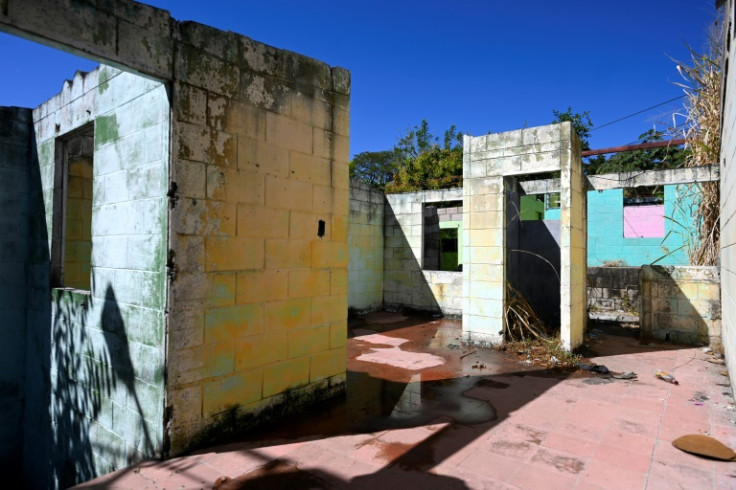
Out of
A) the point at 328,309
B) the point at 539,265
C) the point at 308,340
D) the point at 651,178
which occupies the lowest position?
the point at 308,340

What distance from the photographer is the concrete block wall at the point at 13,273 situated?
4961mm

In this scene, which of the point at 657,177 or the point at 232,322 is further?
the point at 657,177

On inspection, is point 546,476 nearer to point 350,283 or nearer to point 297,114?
point 297,114

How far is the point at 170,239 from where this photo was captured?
3021 millimetres

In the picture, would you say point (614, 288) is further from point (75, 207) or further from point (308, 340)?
point (75, 207)

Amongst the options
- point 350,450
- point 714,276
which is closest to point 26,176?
point 350,450

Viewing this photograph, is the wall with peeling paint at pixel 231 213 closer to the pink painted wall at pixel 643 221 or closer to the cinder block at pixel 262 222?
the cinder block at pixel 262 222

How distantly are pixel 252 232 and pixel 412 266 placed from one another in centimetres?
654

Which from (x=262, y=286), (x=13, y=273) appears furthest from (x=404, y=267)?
(x=13, y=273)

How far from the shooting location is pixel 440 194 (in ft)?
30.9

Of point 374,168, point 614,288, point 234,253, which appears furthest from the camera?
point 374,168

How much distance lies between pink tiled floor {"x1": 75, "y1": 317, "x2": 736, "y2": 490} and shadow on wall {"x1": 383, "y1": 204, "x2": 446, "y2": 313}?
4911 millimetres

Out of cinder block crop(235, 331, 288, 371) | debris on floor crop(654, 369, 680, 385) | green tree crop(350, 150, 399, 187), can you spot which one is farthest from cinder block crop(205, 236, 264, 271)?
green tree crop(350, 150, 399, 187)

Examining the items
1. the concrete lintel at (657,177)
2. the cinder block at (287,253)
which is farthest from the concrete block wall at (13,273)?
the concrete lintel at (657,177)
